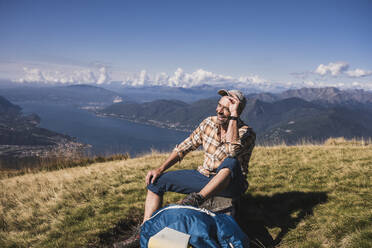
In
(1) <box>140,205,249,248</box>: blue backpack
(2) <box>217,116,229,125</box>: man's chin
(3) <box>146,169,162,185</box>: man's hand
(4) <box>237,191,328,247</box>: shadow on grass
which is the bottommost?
(4) <box>237,191,328,247</box>: shadow on grass

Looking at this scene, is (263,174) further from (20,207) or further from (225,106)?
(20,207)

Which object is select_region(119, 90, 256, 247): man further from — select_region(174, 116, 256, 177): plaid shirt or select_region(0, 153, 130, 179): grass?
select_region(0, 153, 130, 179): grass

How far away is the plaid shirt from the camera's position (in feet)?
10.9

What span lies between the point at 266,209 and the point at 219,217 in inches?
96.0

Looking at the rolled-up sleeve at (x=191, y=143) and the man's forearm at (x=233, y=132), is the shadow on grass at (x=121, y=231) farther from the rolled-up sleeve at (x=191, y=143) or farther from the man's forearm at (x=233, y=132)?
the man's forearm at (x=233, y=132)

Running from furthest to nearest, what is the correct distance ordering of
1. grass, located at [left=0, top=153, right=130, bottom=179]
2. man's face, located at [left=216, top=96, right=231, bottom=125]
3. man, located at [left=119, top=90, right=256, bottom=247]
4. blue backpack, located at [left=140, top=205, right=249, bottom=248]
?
grass, located at [left=0, top=153, right=130, bottom=179] → man's face, located at [left=216, top=96, right=231, bottom=125] → man, located at [left=119, top=90, right=256, bottom=247] → blue backpack, located at [left=140, top=205, right=249, bottom=248]

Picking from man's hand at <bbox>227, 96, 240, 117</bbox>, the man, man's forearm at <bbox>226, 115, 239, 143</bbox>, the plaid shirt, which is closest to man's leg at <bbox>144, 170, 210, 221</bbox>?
the man

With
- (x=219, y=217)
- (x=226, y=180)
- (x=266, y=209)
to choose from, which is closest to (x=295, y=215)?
(x=266, y=209)

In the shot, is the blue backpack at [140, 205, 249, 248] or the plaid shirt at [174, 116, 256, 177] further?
the plaid shirt at [174, 116, 256, 177]

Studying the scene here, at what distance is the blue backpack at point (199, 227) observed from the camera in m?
2.32

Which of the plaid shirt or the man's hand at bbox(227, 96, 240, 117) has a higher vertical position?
the man's hand at bbox(227, 96, 240, 117)

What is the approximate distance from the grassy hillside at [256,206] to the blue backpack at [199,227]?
1309 mm

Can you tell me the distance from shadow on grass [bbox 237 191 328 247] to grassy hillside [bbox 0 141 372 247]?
0.02m

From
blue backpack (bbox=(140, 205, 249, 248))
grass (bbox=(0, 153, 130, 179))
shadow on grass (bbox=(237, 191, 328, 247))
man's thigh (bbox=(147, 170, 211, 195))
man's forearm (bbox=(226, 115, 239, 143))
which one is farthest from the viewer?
grass (bbox=(0, 153, 130, 179))
